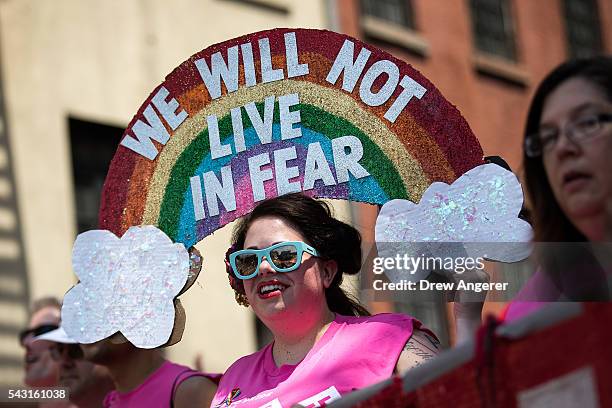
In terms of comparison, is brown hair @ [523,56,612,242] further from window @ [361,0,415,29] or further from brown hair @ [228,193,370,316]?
window @ [361,0,415,29]

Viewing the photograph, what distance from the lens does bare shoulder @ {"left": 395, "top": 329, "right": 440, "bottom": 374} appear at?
11.3 ft

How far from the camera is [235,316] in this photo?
390 inches

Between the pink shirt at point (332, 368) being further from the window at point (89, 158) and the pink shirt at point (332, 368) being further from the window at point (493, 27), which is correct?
the window at point (493, 27)

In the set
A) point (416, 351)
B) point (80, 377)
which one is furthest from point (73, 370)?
point (416, 351)

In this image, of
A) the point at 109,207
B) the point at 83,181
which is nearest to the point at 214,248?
the point at 109,207

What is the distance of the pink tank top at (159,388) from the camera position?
13.4 feet

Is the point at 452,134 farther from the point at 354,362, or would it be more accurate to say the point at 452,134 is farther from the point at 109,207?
the point at 109,207

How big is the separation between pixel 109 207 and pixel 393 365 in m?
1.19

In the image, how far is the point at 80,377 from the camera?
4918 mm

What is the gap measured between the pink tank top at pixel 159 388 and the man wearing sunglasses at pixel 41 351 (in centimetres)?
88

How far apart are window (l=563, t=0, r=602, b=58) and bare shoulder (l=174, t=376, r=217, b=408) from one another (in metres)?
11.9

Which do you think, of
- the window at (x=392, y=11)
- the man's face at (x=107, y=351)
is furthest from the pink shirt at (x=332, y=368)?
the window at (x=392, y=11)

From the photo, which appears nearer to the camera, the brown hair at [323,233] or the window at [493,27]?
the brown hair at [323,233]

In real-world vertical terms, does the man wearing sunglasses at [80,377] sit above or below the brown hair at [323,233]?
below
